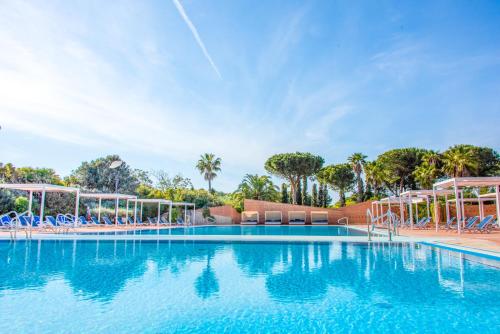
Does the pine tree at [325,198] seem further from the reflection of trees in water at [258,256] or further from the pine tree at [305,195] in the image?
the reflection of trees in water at [258,256]

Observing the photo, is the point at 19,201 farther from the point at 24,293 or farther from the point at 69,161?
the point at 24,293

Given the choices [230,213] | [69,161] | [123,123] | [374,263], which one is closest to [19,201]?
[123,123]

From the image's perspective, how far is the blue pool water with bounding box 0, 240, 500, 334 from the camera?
385 centimetres

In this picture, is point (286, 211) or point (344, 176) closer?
point (286, 211)

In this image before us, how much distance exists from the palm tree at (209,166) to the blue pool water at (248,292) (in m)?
35.7

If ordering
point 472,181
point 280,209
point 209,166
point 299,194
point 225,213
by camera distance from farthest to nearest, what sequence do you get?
1. point 209,166
2. point 299,194
3. point 225,213
4. point 280,209
5. point 472,181

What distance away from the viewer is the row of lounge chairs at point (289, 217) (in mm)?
31125

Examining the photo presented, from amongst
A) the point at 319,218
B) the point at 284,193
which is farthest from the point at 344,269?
the point at 284,193

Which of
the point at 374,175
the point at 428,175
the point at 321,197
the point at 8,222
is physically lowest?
the point at 8,222

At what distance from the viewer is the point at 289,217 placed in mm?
31391

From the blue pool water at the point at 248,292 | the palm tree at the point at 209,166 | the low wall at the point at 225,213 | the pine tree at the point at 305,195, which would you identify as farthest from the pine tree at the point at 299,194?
the blue pool water at the point at 248,292

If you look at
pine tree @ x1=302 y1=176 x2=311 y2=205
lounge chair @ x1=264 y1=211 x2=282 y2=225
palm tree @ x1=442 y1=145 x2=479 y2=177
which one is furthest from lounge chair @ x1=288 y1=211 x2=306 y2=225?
palm tree @ x1=442 y1=145 x2=479 y2=177

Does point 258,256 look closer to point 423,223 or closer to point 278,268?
point 278,268

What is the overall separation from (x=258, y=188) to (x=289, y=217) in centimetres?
571
